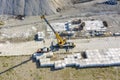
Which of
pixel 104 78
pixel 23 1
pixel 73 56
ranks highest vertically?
pixel 23 1

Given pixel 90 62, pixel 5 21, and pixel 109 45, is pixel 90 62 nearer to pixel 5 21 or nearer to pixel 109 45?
pixel 109 45

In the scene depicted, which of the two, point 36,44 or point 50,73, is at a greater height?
point 36,44

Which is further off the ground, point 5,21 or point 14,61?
point 5,21

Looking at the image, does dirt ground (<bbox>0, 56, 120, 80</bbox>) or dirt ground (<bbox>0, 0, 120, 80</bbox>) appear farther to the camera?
dirt ground (<bbox>0, 0, 120, 80</bbox>)

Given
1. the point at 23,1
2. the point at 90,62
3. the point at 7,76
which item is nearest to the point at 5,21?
the point at 23,1

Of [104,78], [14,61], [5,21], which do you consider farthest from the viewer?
[5,21]

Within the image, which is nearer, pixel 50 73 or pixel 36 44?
pixel 50 73

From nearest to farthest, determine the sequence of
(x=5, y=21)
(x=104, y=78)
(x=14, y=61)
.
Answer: (x=104, y=78), (x=14, y=61), (x=5, y=21)

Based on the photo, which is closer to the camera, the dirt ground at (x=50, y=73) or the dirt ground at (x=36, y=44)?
the dirt ground at (x=50, y=73)
